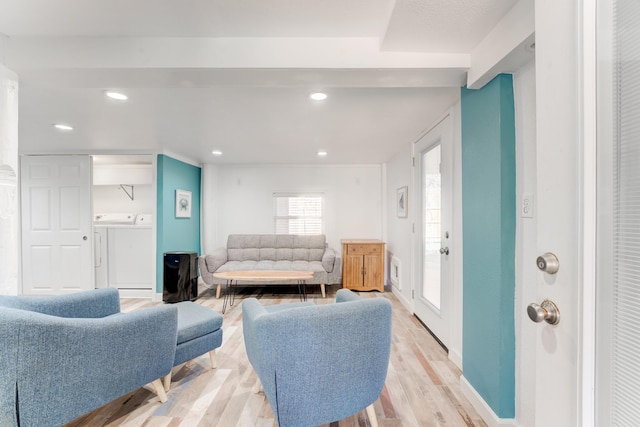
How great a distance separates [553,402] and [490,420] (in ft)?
3.45

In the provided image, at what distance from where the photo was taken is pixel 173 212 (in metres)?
4.06

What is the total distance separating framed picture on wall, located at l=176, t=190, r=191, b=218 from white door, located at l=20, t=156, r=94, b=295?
1.12 meters

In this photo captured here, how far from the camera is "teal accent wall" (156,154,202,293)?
12.5ft

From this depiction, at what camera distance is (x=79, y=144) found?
3.49 meters

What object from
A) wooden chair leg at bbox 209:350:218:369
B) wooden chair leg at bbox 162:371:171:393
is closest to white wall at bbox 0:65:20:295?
wooden chair leg at bbox 162:371:171:393

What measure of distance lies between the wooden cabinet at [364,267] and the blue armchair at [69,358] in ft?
9.32

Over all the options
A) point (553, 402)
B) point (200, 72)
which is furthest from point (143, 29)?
point (553, 402)

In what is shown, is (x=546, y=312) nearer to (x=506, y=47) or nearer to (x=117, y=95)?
(x=506, y=47)

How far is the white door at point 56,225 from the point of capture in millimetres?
3799

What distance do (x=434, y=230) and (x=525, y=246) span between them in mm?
1265

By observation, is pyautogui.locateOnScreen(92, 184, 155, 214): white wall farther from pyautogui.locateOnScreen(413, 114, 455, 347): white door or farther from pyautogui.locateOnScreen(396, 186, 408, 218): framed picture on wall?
pyautogui.locateOnScreen(413, 114, 455, 347): white door

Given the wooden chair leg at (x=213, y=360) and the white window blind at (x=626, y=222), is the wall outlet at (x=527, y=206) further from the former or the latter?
the wooden chair leg at (x=213, y=360)

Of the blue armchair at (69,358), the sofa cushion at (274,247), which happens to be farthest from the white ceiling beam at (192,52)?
the sofa cushion at (274,247)

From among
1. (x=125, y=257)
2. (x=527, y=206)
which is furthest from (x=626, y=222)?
(x=125, y=257)
